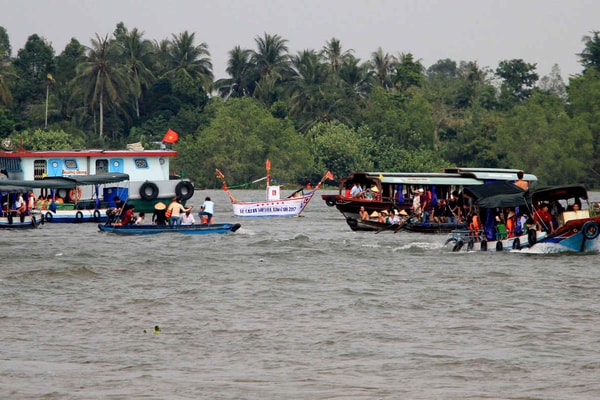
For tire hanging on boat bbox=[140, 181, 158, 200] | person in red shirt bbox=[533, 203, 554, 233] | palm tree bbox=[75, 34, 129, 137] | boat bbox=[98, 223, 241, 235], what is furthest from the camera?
palm tree bbox=[75, 34, 129, 137]

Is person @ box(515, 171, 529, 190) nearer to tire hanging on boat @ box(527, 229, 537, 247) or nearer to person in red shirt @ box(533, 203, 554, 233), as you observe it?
person in red shirt @ box(533, 203, 554, 233)

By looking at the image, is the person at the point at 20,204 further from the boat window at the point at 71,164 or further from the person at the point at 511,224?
the person at the point at 511,224

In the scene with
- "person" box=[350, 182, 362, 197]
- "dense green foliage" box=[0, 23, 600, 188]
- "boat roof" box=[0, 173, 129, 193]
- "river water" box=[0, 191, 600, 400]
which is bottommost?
"river water" box=[0, 191, 600, 400]

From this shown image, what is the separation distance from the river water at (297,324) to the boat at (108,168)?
15.5 m

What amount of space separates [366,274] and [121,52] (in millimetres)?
78591

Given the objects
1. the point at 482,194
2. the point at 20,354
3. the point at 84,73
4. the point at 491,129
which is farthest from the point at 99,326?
the point at 491,129

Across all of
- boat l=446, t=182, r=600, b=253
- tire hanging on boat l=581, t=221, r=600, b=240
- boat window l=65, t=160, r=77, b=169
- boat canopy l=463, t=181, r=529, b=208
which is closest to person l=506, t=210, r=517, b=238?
boat l=446, t=182, r=600, b=253

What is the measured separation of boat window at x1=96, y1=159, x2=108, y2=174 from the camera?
49812mm

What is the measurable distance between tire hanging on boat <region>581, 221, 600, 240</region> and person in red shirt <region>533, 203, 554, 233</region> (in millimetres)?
1033

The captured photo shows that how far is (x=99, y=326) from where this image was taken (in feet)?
61.6

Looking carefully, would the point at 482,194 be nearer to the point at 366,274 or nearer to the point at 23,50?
the point at 366,274

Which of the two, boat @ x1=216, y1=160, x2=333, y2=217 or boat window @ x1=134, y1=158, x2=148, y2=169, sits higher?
boat window @ x1=134, y1=158, x2=148, y2=169

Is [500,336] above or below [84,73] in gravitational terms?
below

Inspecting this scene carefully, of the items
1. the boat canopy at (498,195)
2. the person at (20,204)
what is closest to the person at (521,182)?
the boat canopy at (498,195)
